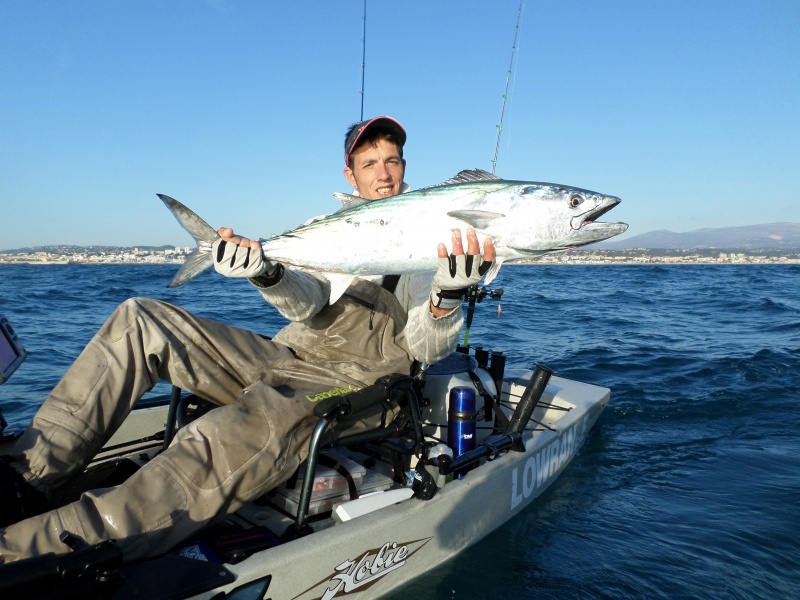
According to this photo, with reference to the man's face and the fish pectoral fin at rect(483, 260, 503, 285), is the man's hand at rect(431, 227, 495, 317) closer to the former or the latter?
the fish pectoral fin at rect(483, 260, 503, 285)

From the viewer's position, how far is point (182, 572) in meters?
2.38

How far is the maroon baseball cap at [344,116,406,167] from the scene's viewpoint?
4137 mm

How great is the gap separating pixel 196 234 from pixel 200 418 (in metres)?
1.06

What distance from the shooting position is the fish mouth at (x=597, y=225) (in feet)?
9.87

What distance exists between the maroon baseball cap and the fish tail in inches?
55.1

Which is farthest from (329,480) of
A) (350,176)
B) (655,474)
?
(655,474)

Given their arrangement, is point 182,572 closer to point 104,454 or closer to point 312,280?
point 312,280

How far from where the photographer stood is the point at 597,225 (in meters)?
3.02

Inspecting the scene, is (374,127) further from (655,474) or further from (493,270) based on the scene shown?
(655,474)

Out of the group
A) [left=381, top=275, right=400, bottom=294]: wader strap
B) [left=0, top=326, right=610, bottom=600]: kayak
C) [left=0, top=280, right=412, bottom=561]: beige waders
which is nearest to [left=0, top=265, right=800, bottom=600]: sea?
[left=0, top=326, right=610, bottom=600]: kayak

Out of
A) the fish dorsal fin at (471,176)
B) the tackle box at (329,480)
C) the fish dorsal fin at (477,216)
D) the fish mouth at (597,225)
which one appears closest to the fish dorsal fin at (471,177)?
the fish dorsal fin at (471,176)

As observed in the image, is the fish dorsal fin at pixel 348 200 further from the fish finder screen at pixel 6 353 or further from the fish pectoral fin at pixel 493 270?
the fish finder screen at pixel 6 353

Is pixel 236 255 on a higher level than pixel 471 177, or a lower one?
lower

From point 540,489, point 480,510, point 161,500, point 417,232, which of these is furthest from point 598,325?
point 161,500
